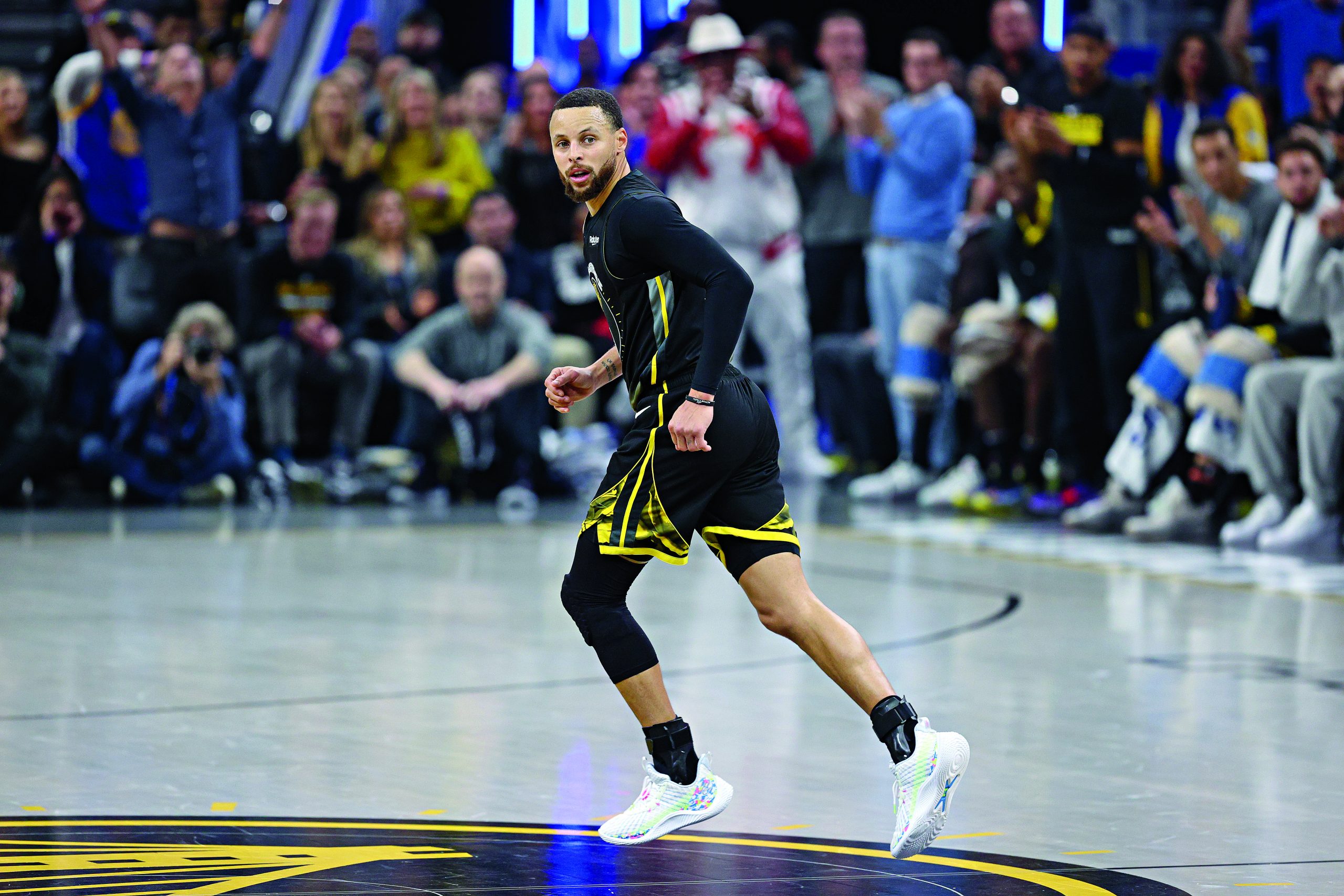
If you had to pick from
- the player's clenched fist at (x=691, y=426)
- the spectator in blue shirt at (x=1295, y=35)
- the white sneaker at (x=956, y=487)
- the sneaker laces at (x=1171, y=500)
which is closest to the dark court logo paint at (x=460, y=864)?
the player's clenched fist at (x=691, y=426)

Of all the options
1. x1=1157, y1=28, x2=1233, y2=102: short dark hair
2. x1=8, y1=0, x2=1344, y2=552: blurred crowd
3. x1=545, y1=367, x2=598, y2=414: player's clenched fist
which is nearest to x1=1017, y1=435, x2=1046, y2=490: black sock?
x1=8, y1=0, x2=1344, y2=552: blurred crowd

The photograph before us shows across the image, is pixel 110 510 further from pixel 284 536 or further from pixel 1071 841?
pixel 1071 841

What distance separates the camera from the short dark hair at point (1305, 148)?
9578 mm

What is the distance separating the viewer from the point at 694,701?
5879mm

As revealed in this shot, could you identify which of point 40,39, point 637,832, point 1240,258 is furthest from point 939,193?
point 637,832

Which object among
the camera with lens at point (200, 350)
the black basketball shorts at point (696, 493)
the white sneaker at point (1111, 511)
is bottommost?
the white sneaker at point (1111, 511)

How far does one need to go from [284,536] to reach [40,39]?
680cm

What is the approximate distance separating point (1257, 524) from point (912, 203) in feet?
12.0

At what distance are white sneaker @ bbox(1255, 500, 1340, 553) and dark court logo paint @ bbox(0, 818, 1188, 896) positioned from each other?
6.22 metres

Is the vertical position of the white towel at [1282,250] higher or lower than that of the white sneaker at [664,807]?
higher

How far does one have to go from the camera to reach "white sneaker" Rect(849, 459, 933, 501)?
13344mm

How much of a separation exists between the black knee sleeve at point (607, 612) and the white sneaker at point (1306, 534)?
6.40 metres

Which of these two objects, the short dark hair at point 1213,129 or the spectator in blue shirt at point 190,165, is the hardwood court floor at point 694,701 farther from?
the spectator in blue shirt at point 190,165

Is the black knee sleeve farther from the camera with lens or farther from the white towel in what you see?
the camera with lens
